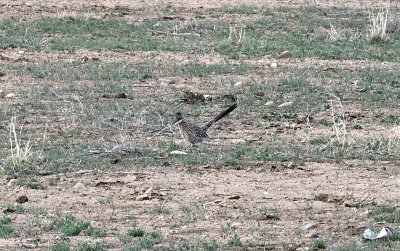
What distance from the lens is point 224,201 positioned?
788cm

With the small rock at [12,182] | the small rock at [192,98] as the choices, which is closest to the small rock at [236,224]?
the small rock at [12,182]

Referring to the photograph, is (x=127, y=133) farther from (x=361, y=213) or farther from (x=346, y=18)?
(x=346, y=18)

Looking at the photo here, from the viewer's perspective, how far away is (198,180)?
28.2 ft

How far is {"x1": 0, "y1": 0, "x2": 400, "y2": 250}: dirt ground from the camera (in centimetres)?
698

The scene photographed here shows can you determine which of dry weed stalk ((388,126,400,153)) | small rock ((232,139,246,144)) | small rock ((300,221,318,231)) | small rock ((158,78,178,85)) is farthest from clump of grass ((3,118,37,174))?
small rock ((158,78,178,85))

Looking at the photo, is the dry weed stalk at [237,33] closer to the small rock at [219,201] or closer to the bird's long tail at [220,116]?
the bird's long tail at [220,116]

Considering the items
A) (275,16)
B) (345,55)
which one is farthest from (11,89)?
(275,16)

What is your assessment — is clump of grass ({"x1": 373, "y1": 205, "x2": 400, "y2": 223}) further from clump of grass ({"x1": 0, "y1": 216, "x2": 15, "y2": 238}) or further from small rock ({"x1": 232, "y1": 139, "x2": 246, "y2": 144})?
clump of grass ({"x1": 0, "y1": 216, "x2": 15, "y2": 238})

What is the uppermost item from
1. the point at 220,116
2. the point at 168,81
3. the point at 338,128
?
the point at 220,116

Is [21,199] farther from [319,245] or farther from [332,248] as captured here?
[332,248]

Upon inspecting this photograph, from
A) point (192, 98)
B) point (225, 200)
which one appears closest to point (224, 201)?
point (225, 200)

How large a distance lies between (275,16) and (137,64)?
541cm

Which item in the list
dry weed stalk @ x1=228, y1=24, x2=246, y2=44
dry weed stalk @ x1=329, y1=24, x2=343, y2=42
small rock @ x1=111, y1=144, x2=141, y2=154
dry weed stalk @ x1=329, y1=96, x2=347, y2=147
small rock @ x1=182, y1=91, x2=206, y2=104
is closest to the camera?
small rock @ x1=111, y1=144, x2=141, y2=154

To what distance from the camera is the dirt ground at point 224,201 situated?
6.98 meters
